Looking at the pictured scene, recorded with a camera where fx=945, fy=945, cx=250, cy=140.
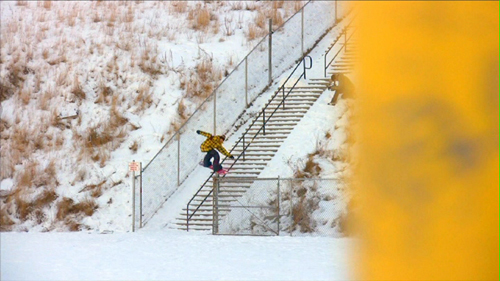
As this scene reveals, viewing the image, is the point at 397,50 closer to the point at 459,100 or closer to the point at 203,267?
the point at 459,100

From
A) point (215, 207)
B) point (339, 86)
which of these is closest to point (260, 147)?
point (339, 86)

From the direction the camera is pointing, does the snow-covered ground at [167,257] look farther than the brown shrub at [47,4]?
No

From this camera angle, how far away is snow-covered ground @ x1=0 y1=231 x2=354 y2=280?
55.8 ft

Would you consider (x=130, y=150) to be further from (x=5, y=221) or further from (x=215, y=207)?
(x=215, y=207)

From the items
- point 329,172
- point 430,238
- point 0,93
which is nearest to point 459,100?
point 430,238

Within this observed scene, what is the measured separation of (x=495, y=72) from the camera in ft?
4.45

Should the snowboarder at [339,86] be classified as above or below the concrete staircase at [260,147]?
above

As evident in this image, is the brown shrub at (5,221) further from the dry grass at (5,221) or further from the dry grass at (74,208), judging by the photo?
the dry grass at (74,208)

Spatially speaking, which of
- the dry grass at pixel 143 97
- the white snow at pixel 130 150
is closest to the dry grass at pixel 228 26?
the white snow at pixel 130 150

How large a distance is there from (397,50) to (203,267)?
16.9 m

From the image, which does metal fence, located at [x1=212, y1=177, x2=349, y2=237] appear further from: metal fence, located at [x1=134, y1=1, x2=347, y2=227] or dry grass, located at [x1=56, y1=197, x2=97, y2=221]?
dry grass, located at [x1=56, y1=197, x2=97, y2=221]

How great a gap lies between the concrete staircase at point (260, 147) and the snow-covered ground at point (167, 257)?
1.21 metres

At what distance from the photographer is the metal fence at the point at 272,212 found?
23594mm

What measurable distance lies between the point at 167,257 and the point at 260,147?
27.7 feet
